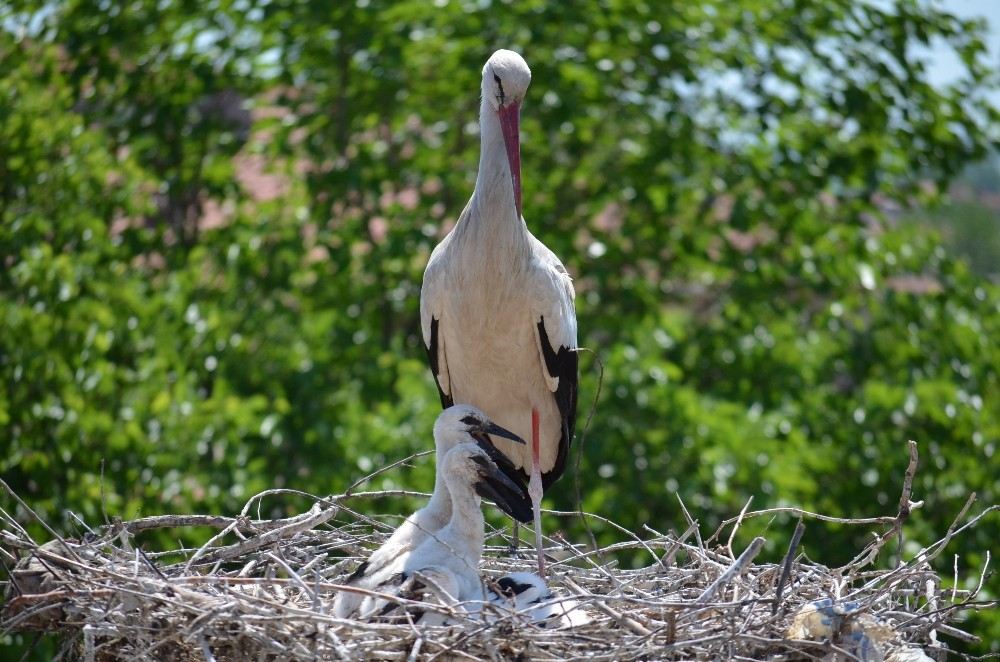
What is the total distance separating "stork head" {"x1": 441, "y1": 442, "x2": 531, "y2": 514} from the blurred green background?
2.47m

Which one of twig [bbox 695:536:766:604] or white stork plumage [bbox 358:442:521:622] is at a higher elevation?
twig [bbox 695:536:766:604]

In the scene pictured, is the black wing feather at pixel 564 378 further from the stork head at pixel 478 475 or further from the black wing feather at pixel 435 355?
the stork head at pixel 478 475

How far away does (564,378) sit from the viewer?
4.64 metres

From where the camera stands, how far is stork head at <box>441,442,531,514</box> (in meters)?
3.91

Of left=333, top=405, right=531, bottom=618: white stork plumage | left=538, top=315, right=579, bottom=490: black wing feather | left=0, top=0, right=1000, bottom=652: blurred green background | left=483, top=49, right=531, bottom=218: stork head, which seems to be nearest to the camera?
left=333, top=405, right=531, bottom=618: white stork plumage

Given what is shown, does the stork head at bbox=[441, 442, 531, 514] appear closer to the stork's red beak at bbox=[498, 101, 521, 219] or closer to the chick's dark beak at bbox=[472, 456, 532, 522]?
the chick's dark beak at bbox=[472, 456, 532, 522]

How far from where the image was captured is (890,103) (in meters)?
8.57

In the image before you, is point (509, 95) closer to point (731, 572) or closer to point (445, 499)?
point (445, 499)

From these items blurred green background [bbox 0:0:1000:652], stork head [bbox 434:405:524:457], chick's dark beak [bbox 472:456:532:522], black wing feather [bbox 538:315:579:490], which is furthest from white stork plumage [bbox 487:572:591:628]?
blurred green background [bbox 0:0:1000:652]

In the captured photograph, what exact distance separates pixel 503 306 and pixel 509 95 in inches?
28.4

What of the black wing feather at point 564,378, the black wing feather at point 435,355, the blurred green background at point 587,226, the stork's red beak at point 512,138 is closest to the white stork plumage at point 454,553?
the black wing feather at point 564,378

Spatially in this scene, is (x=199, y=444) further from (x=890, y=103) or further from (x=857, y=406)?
(x=890, y=103)

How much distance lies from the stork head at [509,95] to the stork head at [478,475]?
869 mm

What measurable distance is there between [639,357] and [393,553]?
12.9 feet
